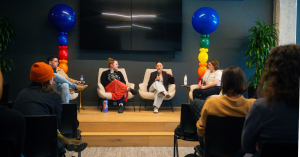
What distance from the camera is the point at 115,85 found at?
4.56 m

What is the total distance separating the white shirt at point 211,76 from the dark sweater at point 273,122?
3.35m

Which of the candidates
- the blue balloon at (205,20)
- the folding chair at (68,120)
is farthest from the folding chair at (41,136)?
the blue balloon at (205,20)

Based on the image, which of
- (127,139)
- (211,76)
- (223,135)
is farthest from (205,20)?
(223,135)

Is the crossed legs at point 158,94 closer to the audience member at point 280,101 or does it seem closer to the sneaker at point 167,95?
the sneaker at point 167,95

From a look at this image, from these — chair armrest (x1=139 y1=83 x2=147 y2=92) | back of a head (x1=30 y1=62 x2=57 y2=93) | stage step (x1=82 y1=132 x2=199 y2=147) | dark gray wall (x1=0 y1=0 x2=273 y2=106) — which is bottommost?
stage step (x1=82 y1=132 x2=199 y2=147)

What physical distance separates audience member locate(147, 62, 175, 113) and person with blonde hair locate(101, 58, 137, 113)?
0.41 metres

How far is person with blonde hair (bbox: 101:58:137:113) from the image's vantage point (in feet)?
14.9

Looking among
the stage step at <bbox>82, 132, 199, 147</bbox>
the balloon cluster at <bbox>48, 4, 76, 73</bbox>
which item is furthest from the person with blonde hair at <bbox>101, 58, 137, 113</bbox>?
the stage step at <bbox>82, 132, 199, 147</bbox>

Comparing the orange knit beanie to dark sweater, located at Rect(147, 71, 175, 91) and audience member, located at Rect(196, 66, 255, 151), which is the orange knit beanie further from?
dark sweater, located at Rect(147, 71, 175, 91)

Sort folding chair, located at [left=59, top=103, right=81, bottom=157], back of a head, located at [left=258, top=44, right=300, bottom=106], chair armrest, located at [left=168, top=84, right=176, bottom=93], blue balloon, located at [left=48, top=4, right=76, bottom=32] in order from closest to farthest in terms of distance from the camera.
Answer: back of a head, located at [left=258, top=44, right=300, bottom=106], folding chair, located at [left=59, top=103, right=81, bottom=157], blue balloon, located at [left=48, top=4, right=76, bottom=32], chair armrest, located at [left=168, top=84, right=176, bottom=93]

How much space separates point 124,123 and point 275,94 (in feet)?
9.24

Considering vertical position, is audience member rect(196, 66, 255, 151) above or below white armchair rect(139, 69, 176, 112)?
above

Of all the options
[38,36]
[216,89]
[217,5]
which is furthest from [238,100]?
[38,36]

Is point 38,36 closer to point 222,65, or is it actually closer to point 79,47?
point 79,47
